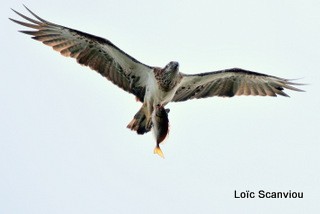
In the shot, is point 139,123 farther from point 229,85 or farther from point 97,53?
point 229,85

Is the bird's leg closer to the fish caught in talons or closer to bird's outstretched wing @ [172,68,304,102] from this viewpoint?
the fish caught in talons

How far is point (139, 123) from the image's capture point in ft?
70.0

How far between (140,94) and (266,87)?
3295 mm

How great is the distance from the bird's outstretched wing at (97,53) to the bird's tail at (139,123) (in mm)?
402

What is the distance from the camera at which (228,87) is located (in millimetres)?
22344

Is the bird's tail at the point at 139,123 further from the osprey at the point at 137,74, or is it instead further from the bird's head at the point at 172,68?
the bird's head at the point at 172,68

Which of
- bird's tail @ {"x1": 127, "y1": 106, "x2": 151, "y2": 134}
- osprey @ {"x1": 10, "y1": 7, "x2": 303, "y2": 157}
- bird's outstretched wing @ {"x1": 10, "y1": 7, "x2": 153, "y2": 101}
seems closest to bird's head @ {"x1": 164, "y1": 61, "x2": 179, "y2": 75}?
osprey @ {"x1": 10, "y1": 7, "x2": 303, "y2": 157}

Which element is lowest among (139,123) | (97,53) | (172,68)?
(139,123)

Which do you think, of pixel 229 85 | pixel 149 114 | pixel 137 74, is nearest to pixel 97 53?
pixel 137 74

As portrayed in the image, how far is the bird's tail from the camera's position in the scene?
2131 centimetres

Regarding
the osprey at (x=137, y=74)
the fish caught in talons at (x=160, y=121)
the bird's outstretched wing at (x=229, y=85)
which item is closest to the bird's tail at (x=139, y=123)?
the osprey at (x=137, y=74)

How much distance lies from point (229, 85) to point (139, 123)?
2.56 metres

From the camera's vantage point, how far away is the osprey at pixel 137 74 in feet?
68.8

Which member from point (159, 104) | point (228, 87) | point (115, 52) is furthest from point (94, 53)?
point (228, 87)
